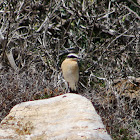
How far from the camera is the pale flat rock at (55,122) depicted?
3.45 m

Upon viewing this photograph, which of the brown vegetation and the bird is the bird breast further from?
the brown vegetation

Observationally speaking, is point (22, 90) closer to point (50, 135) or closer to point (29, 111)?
point (29, 111)

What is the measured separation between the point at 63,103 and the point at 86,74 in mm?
3018

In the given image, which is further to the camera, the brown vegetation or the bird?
the brown vegetation

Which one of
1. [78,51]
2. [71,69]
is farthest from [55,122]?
[78,51]

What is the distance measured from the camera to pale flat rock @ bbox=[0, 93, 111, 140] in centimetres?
345

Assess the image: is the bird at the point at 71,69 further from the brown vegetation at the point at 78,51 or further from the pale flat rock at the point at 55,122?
the pale flat rock at the point at 55,122

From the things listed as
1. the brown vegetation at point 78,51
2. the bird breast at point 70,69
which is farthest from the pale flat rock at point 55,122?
the brown vegetation at point 78,51

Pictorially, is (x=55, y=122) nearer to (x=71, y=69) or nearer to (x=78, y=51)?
(x=71, y=69)

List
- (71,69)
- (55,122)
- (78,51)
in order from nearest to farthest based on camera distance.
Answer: (55,122), (71,69), (78,51)

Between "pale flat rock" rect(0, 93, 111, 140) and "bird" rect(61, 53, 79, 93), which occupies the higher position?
"bird" rect(61, 53, 79, 93)

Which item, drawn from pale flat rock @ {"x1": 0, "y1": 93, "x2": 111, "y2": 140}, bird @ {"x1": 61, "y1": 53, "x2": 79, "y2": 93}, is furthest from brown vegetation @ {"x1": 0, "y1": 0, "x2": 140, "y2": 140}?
pale flat rock @ {"x1": 0, "y1": 93, "x2": 111, "y2": 140}

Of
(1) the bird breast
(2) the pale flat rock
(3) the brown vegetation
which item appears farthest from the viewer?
(3) the brown vegetation

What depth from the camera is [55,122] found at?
3.74m
